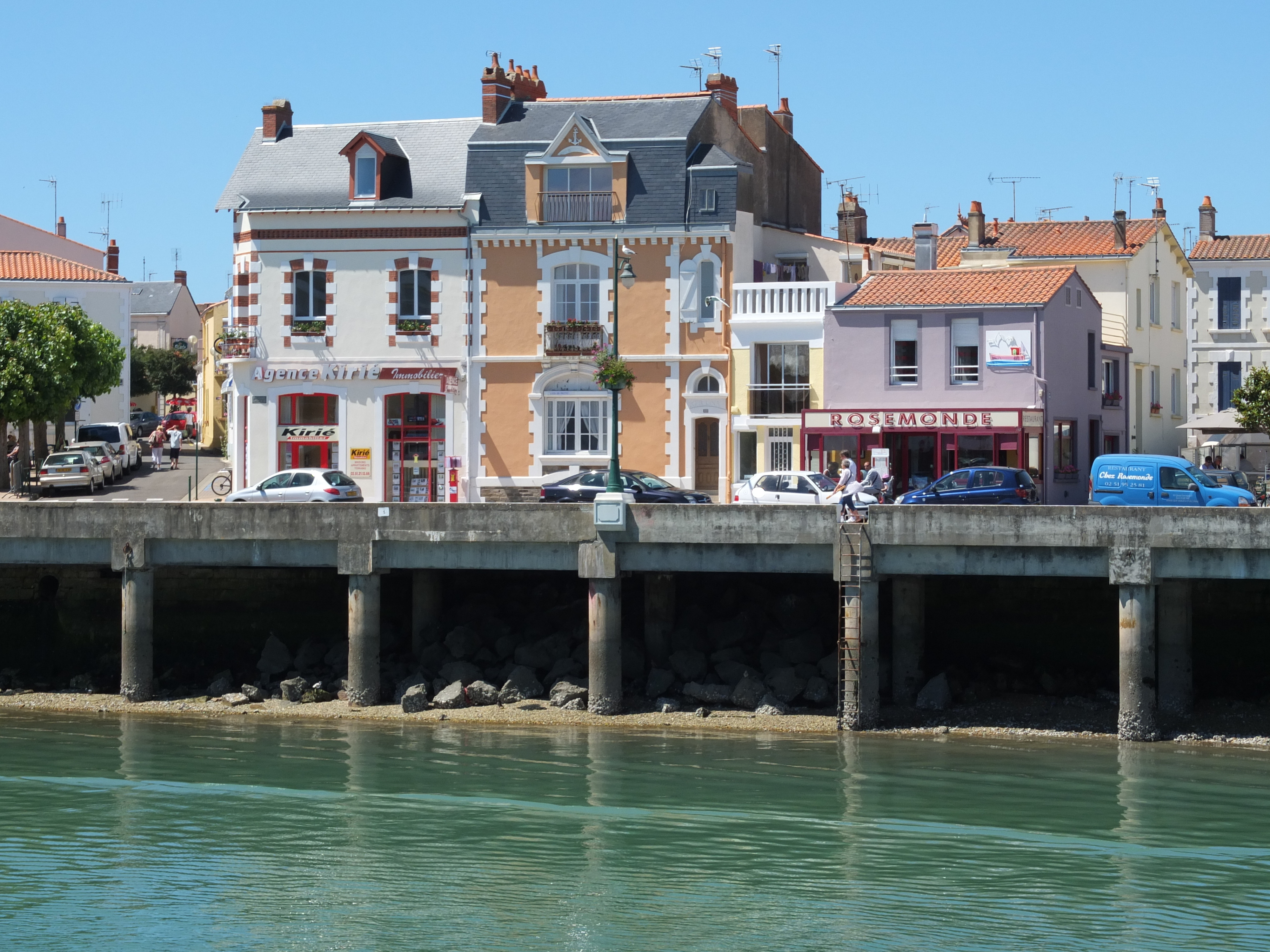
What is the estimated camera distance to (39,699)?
32281 mm

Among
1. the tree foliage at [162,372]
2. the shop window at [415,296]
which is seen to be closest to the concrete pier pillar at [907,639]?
the shop window at [415,296]

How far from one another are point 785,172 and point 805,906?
116 ft

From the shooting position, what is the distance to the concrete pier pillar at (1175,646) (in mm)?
28484

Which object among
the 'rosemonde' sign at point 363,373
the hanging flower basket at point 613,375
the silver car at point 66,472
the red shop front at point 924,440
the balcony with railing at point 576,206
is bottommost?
the silver car at point 66,472

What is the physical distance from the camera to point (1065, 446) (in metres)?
43.0

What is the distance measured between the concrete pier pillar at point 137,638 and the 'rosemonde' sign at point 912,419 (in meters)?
17.7

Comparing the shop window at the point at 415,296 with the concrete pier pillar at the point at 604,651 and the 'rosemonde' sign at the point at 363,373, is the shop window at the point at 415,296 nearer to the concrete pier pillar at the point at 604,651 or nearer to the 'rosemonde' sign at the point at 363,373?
the 'rosemonde' sign at the point at 363,373

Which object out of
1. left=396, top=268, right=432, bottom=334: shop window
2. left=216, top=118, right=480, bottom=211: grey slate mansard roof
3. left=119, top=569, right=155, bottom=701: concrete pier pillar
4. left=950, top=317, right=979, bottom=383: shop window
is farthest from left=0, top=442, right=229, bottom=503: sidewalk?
left=950, top=317, right=979, bottom=383: shop window

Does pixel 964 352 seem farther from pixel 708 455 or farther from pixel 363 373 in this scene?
pixel 363 373

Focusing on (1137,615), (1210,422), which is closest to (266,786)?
(1137,615)

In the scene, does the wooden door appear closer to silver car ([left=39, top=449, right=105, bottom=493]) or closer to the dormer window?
the dormer window

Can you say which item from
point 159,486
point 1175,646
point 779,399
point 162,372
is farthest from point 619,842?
point 162,372

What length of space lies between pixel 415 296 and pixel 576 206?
5068 millimetres

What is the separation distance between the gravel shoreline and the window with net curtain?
14.1 meters
